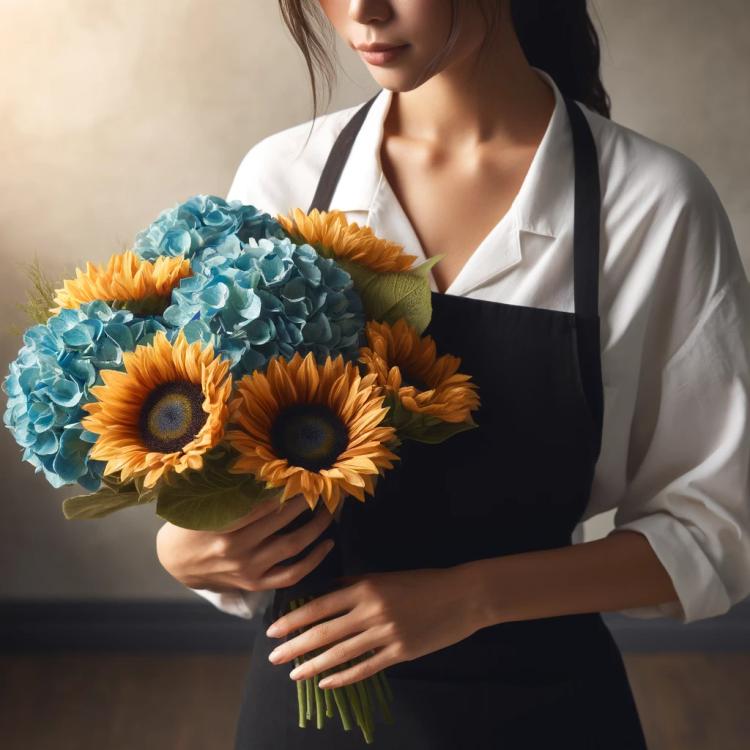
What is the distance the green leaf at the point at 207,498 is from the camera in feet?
2.43

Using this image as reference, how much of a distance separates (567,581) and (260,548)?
0.35 m

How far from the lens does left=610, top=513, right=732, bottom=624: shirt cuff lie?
1025 mm

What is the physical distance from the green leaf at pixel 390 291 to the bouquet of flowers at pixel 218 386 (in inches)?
1.5

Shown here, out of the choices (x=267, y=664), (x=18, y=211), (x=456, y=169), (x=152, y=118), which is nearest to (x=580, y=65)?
(x=456, y=169)

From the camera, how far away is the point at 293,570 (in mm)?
912

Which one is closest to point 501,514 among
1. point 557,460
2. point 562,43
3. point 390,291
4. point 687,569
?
point 557,460

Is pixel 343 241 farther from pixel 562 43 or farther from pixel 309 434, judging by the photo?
pixel 562 43

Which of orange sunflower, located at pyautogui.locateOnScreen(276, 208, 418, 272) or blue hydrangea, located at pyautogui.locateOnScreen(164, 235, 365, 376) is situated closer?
blue hydrangea, located at pyautogui.locateOnScreen(164, 235, 365, 376)

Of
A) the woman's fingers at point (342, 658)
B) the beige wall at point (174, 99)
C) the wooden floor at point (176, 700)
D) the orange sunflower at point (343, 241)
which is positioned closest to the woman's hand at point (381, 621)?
the woman's fingers at point (342, 658)

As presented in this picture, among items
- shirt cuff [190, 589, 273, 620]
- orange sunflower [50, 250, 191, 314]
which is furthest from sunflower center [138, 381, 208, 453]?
shirt cuff [190, 589, 273, 620]

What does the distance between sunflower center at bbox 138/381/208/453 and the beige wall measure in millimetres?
1511

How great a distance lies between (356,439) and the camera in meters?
0.73

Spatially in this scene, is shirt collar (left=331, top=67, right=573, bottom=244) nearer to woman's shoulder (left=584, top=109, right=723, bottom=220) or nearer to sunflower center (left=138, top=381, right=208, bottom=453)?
woman's shoulder (left=584, top=109, right=723, bottom=220)

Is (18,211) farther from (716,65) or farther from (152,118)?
(716,65)
